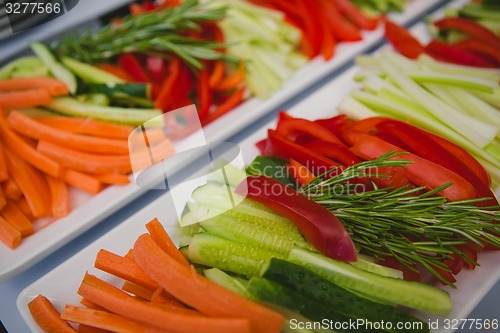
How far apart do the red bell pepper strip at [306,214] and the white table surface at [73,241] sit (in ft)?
1.81

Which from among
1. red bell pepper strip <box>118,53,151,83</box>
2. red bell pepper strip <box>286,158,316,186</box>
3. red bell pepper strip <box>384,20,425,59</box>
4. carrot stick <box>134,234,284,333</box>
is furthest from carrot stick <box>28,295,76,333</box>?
red bell pepper strip <box>384,20,425,59</box>

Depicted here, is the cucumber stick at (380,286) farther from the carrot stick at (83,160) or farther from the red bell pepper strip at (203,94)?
the red bell pepper strip at (203,94)

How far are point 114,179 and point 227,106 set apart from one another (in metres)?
0.75

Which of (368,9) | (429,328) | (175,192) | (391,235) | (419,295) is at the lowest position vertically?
(429,328)

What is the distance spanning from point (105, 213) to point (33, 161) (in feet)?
1.43

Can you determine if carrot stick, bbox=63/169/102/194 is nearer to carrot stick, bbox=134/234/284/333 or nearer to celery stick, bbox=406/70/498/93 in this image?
carrot stick, bbox=134/234/284/333

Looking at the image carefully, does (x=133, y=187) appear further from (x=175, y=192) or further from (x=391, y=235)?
(x=391, y=235)

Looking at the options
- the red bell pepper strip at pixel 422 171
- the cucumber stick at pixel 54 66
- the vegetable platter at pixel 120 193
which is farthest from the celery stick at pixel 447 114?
the cucumber stick at pixel 54 66


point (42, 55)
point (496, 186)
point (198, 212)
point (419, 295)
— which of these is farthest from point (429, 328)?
point (42, 55)

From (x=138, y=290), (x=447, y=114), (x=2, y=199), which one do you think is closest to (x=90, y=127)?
(x=2, y=199)

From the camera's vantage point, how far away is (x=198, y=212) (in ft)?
5.03

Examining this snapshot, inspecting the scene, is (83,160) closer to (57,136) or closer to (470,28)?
(57,136)

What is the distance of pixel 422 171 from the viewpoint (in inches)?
61.4

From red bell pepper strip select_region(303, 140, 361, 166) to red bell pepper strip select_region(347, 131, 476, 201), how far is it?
27mm
